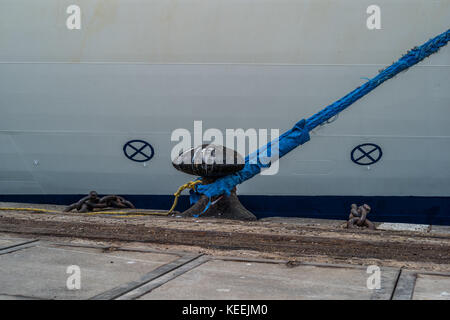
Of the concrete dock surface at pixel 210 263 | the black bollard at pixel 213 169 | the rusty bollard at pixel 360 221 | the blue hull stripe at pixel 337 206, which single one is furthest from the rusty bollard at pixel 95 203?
the rusty bollard at pixel 360 221

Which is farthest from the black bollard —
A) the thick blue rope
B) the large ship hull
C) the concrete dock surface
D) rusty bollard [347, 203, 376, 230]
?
the concrete dock surface

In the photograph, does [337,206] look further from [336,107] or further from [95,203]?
[95,203]

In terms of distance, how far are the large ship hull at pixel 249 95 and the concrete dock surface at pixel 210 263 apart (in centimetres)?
231

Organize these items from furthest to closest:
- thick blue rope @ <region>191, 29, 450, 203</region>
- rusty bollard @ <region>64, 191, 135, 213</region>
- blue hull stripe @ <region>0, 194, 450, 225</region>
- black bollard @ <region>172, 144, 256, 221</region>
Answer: blue hull stripe @ <region>0, 194, 450, 225</region> < thick blue rope @ <region>191, 29, 450, 203</region> < rusty bollard @ <region>64, 191, 135, 213</region> < black bollard @ <region>172, 144, 256, 221</region>

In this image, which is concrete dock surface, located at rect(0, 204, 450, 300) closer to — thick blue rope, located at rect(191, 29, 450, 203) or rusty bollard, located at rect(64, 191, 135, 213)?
rusty bollard, located at rect(64, 191, 135, 213)

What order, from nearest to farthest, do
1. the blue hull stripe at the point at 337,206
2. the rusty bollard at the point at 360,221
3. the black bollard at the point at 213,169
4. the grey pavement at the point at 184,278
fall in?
the grey pavement at the point at 184,278 → the rusty bollard at the point at 360,221 → the black bollard at the point at 213,169 → the blue hull stripe at the point at 337,206

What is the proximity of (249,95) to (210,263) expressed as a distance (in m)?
4.13

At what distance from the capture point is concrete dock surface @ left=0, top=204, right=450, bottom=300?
2.68m

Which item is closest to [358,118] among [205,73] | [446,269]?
[205,73]

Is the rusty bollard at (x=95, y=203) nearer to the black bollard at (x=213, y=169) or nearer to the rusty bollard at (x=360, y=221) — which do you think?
the black bollard at (x=213, y=169)

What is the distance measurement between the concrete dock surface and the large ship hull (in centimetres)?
Result: 231

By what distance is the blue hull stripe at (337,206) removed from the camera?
7.14 m

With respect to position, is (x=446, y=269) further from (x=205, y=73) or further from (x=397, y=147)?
(x=205, y=73)

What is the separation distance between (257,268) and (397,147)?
4.46 meters
